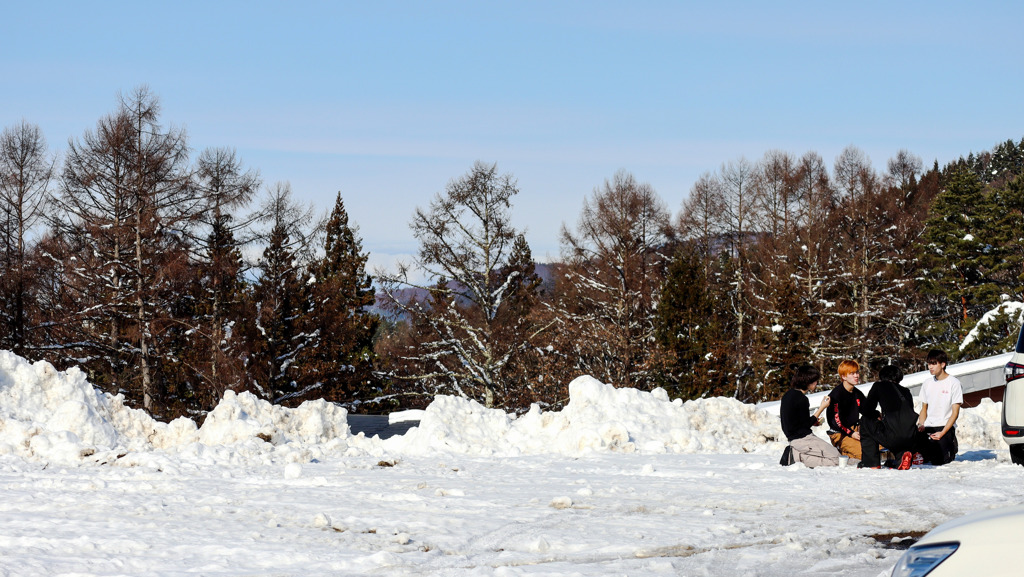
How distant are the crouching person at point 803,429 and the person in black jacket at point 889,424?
0.42 metres

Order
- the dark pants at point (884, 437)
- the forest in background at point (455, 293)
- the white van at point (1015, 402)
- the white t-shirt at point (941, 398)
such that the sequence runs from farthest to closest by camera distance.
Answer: the forest in background at point (455, 293) → the white t-shirt at point (941, 398) → the dark pants at point (884, 437) → the white van at point (1015, 402)

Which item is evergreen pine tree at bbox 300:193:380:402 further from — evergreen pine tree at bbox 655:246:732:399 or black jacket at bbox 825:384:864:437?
black jacket at bbox 825:384:864:437

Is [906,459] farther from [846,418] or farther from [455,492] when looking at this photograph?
[455,492]

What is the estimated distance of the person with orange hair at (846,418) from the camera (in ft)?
38.5

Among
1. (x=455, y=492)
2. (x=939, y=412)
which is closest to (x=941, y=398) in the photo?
(x=939, y=412)

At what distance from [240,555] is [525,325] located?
94.5 ft

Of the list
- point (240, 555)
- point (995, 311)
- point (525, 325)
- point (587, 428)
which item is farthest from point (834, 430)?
point (995, 311)

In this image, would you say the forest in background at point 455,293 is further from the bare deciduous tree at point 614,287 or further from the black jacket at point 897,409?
the black jacket at point 897,409

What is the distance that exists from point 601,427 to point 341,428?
12.7 feet

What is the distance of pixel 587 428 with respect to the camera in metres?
13.6

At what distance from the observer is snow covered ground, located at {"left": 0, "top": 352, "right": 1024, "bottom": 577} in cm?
600

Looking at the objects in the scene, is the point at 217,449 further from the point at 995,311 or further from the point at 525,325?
the point at 995,311

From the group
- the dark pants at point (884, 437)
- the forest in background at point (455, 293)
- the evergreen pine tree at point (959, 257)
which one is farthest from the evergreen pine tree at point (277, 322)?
the evergreen pine tree at point (959, 257)

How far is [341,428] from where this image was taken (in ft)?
47.3
